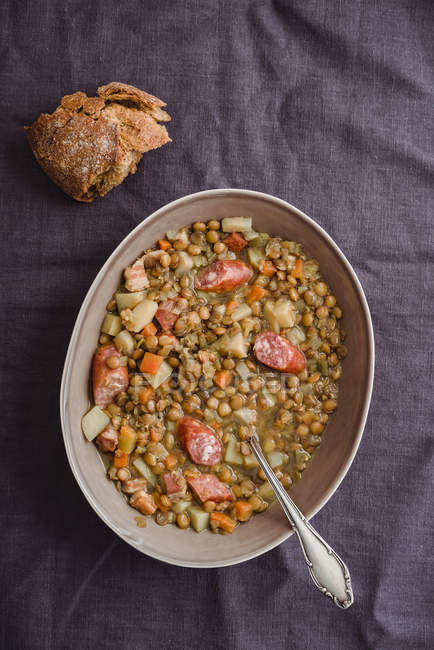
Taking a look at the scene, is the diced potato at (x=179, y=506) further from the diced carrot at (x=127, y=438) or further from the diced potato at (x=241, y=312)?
the diced potato at (x=241, y=312)

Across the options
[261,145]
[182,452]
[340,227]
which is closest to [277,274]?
[340,227]

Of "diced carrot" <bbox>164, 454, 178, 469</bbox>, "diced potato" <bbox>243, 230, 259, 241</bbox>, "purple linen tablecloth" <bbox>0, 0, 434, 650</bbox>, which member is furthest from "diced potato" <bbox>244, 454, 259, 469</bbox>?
"diced potato" <bbox>243, 230, 259, 241</bbox>

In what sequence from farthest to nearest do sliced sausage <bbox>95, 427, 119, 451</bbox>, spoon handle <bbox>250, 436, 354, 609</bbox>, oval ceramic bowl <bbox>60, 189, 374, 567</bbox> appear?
1. sliced sausage <bbox>95, 427, 119, 451</bbox>
2. oval ceramic bowl <bbox>60, 189, 374, 567</bbox>
3. spoon handle <bbox>250, 436, 354, 609</bbox>

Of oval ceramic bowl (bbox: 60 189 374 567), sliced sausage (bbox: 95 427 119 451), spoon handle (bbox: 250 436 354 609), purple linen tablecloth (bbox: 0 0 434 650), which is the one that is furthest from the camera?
purple linen tablecloth (bbox: 0 0 434 650)

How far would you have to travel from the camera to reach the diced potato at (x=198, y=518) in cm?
304

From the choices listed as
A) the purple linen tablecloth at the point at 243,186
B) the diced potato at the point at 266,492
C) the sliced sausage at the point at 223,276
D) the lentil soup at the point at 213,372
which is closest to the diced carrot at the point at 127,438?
the lentil soup at the point at 213,372

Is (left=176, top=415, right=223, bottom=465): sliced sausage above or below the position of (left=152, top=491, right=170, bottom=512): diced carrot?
above

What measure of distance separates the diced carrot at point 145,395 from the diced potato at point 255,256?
0.90 meters

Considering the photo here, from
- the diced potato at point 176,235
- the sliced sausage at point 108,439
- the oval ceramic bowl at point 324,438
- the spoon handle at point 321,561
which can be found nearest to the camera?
the spoon handle at point 321,561

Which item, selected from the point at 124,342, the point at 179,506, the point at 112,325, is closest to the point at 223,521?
the point at 179,506

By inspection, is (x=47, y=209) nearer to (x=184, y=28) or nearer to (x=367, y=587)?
(x=184, y=28)

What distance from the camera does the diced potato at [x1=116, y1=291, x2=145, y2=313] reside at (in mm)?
3019

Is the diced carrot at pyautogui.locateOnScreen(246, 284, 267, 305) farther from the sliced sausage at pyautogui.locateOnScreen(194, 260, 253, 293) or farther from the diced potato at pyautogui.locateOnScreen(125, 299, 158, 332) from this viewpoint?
the diced potato at pyautogui.locateOnScreen(125, 299, 158, 332)

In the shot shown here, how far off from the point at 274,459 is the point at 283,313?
2.64 feet
